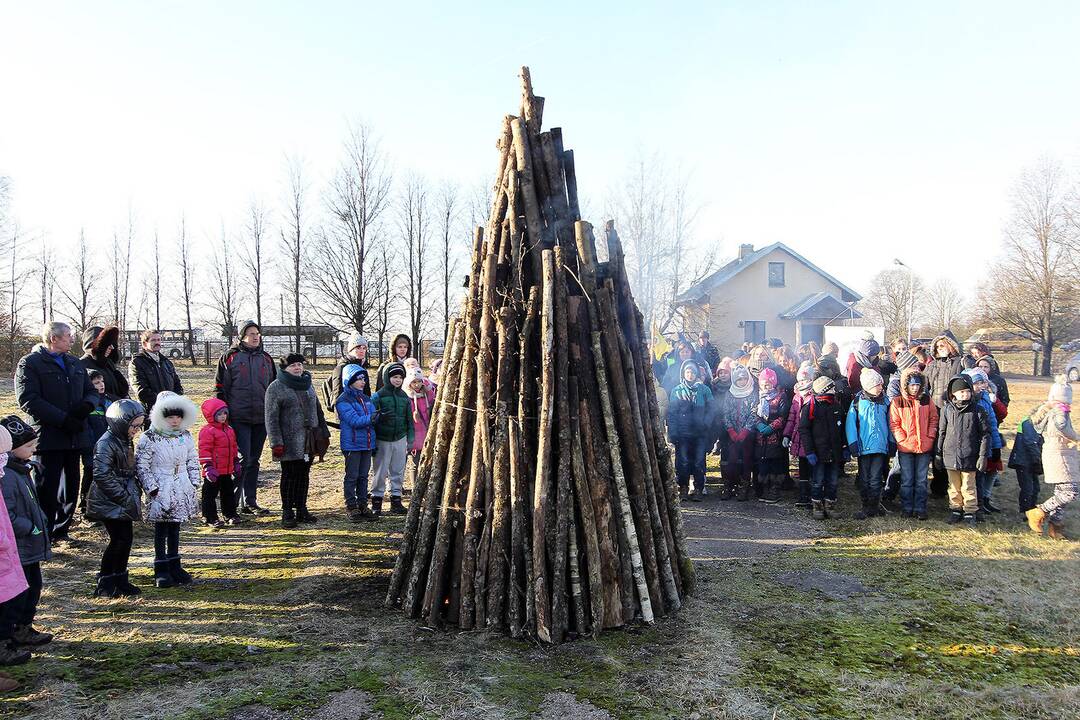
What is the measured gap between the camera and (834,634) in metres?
4.80

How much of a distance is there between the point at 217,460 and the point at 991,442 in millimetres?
8872

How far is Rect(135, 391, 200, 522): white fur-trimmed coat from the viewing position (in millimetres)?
5684

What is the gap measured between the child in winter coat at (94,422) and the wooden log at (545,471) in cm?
508

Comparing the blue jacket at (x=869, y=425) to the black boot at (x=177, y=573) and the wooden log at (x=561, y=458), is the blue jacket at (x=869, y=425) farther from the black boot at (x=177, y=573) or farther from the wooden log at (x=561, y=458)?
the black boot at (x=177, y=573)

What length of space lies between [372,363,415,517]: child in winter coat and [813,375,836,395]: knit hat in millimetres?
5109

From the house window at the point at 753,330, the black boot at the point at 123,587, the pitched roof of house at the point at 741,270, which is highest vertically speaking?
the pitched roof of house at the point at 741,270

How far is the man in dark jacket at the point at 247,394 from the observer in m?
7.88

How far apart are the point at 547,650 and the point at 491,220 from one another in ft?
10.5

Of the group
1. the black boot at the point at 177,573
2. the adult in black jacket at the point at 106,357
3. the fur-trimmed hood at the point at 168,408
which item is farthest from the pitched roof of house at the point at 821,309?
the black boot at the point at 177,573

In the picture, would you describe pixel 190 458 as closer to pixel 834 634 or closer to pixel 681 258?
pixel 834 634

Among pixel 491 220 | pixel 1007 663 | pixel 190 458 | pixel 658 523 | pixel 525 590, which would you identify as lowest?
pixel 1007 663

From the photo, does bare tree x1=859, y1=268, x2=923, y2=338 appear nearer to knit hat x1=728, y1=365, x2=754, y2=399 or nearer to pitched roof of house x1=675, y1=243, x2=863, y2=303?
pitched roof of house x1=675, y1=243, x2=863, y2=303

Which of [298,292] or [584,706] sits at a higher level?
[298,292]

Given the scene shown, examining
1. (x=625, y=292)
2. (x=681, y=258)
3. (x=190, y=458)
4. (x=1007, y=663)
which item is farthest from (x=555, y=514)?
(x=681, y=258)
